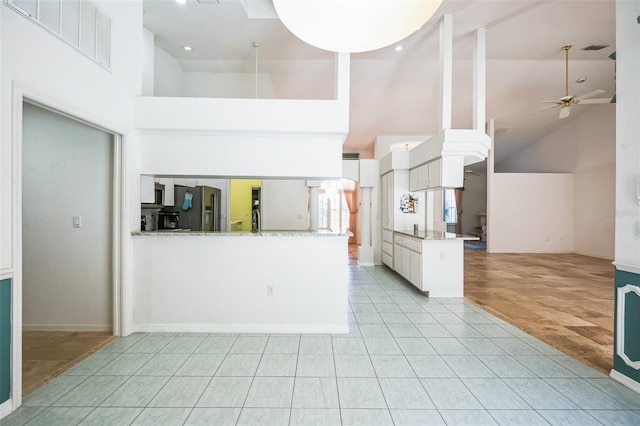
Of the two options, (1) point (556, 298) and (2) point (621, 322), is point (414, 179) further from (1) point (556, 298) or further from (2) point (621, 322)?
(2) point (621, 322)

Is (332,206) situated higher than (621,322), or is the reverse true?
(332,206)

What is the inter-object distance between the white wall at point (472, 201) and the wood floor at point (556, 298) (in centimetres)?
522

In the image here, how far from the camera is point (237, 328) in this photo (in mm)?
3178

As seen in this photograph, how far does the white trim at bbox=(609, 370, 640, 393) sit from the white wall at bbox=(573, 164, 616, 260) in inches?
307

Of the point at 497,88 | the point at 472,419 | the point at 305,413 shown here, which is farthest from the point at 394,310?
the point at 497,88

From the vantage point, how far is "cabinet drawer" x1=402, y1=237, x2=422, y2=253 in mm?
4687

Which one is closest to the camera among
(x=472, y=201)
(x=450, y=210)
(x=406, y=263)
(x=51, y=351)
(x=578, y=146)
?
(x=51, y=351)

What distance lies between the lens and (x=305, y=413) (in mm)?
1903

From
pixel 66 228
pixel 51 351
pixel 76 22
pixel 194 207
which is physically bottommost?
pixel 51 351

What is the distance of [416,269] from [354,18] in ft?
13.9

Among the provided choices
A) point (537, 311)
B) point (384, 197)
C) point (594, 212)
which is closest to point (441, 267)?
point (537, 311)

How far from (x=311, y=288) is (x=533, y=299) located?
3.66 metres

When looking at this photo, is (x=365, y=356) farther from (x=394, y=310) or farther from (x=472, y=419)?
(x=394, y=310)

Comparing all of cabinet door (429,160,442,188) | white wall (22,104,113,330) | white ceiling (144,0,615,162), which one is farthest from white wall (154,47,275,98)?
cabinet door (429,160,442,188)
